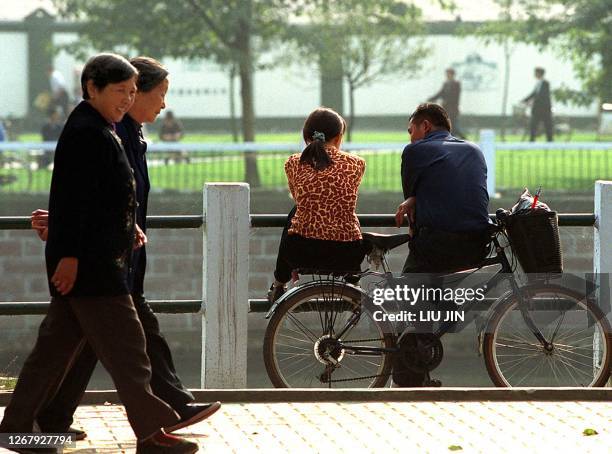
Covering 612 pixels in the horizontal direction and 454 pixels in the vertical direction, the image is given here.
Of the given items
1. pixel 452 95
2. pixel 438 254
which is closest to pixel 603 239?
pixel 438 254

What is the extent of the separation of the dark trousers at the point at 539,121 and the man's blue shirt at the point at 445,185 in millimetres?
21684

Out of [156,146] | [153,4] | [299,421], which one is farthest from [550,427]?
[153,4]

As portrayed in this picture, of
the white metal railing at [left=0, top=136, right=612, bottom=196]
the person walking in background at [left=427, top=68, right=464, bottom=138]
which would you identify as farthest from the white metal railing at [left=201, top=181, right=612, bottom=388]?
the person walking in background at [left=427, top=68, right=464, bottom=138]

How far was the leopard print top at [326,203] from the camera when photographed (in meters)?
8.00

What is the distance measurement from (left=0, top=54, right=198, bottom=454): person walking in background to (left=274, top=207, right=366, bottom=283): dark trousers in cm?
176

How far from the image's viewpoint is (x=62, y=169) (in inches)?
241

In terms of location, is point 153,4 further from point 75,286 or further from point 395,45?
point 75,286

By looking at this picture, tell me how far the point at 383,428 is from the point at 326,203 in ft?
4.19

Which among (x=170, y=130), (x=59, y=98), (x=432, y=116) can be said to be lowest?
(x=170, y=130)

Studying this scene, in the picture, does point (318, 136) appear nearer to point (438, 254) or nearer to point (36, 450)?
point (438, 254)

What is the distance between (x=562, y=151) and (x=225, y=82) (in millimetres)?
17657

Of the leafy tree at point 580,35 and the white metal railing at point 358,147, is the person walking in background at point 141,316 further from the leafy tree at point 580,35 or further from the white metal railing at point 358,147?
the leafy tree at point 580,35

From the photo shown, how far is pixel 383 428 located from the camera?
7141 mm

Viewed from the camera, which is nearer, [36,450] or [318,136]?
[36,450]
